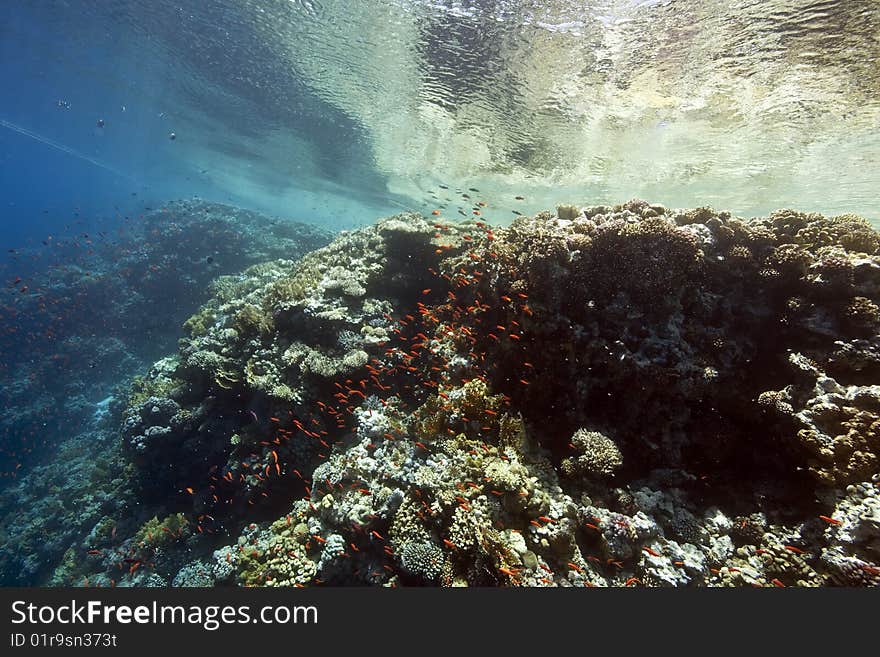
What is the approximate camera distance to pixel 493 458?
252 inches

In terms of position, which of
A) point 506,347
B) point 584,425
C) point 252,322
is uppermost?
point 506,347

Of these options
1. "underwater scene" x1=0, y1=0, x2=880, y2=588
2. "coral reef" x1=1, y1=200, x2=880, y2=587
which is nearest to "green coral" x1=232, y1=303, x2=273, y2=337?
"underwater scene" x1=0, y1=0, x2=880, y2=588

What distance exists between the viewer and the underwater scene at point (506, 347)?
18.7 feet

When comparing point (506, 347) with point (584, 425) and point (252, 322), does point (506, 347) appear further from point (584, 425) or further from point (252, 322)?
point (252, 322)

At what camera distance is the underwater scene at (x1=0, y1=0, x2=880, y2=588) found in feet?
18.7

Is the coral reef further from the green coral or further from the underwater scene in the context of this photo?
the green coral

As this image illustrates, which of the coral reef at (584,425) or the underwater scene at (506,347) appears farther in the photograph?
the underwater scene at (506,347)

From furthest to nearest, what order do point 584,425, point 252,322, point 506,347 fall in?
1. point 252,322
2. point 506,347
3. point 584,425

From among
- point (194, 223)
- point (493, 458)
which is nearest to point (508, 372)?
point (493, 458)

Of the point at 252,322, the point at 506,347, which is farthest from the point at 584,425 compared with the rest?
the point at 252,322

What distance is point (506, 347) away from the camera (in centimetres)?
777

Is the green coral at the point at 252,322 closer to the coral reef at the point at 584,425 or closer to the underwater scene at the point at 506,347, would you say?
the underwater scene at the point at 506,347

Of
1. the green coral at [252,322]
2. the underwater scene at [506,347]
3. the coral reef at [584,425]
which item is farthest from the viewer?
the green coral at [252,322]

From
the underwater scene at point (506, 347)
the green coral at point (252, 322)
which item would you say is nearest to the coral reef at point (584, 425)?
the underwater scene at point (506, 347)
